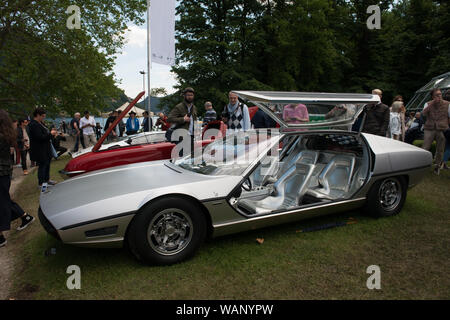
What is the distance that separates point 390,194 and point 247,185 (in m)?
1.94

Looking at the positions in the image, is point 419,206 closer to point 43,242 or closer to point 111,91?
point 43,242

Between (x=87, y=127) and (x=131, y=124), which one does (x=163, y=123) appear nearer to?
(x=131, y=124)

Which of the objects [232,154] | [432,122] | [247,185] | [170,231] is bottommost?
[170,231]

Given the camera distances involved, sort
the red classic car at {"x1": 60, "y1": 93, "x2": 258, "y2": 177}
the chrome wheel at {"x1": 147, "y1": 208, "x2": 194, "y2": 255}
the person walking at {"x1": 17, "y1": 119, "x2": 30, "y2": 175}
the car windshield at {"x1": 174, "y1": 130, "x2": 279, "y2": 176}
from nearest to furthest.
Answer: the chrome wheel at {"x1": 147, "y1": 208, "x2": 194, "y2": 255}
the car windshield at {"x1": 174, "y1": 130, "x2": 279, "y2": 176}
the red classic car at {"x1": 60, "y1": 93, "x2": 258, "y2": 177}
the person walking at {"x1": 17, "y1": 119, "x2": 30, "y2": 175}

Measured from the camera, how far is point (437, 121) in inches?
231

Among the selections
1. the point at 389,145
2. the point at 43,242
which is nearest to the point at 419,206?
the point at 389,145

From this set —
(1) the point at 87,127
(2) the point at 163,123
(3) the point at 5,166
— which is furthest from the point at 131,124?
(3) the point at 5,166

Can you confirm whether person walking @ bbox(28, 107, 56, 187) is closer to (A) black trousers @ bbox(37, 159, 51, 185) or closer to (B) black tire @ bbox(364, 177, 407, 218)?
(A) black trousers @ bbox(37, 159, 51, 185)

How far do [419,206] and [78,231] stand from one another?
442 centimetres

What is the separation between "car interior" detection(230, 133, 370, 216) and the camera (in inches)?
137

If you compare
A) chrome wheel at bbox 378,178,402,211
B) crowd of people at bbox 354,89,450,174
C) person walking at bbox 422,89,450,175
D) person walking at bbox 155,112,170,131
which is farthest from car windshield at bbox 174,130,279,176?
person walking at bbox 422,89,450,175

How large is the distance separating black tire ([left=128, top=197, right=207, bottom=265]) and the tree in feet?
43.4

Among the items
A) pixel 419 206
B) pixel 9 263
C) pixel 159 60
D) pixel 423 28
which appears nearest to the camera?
pixel 9 263
